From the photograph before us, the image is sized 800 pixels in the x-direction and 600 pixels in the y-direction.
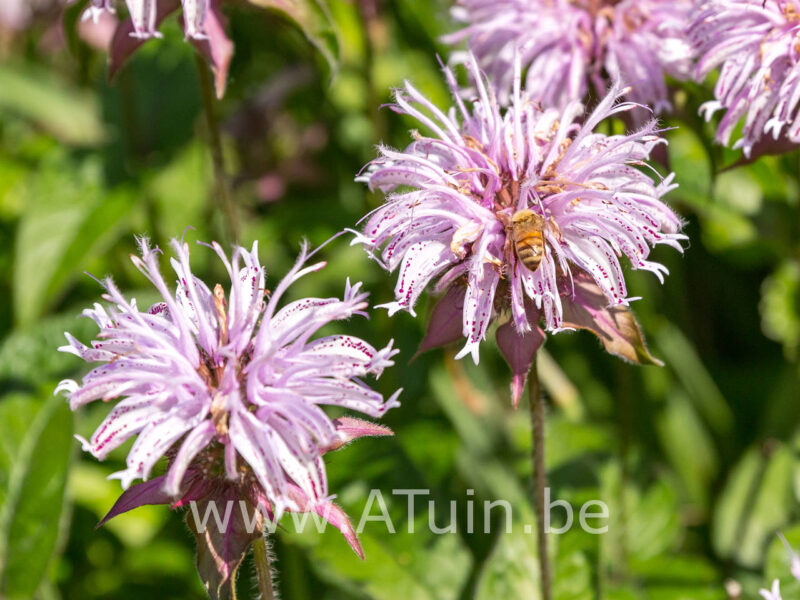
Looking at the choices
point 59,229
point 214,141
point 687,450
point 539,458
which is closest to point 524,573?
point 539,458

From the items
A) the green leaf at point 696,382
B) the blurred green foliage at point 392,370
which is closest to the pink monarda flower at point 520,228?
the blurred green foliage at point 392,370

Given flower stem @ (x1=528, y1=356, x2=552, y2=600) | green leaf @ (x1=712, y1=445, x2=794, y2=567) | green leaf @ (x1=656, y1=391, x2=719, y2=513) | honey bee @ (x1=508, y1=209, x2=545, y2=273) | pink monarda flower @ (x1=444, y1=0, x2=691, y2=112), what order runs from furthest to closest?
green leaf @ (x1=656, y1=391, x2=719, y2=513), green leaf @ (x1=712, y1=445, x2=794, y2=567), pink monarda flower @ (x1=444, y1=0, x2=691, y2=112), flower stem @ (x1=528, y1=356, x2=552, y2=600), honey bee @ (x1=508, y1=209, x2=545, y2=273)

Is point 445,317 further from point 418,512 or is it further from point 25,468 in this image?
point 25,468

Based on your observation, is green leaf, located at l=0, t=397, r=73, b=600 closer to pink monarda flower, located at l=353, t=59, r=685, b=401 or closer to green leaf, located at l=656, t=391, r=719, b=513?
pink monarda flower, located at l=353, t=59, r=685, b=401

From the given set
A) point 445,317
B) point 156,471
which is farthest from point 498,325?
point 156,471

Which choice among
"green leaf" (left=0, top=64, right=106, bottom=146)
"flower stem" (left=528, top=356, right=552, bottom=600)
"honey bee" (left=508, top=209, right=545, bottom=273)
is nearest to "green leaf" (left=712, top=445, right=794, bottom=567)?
"flower stem" (left=528, top=356, right=552, bottom=600)

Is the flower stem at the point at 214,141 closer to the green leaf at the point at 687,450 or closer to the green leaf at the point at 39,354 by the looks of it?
the green leaf at the point at 39,354
